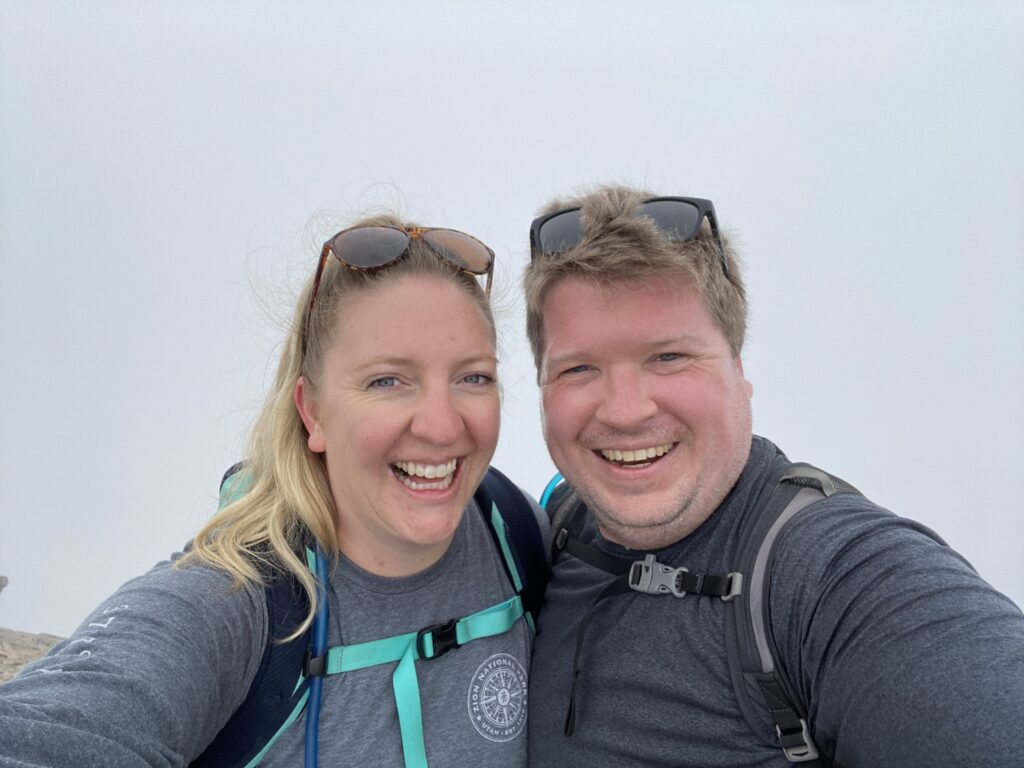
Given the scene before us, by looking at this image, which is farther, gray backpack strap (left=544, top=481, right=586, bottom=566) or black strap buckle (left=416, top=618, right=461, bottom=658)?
gray backpack strap (left=544, top=481, right=586, bottom=566)

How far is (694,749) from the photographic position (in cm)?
155

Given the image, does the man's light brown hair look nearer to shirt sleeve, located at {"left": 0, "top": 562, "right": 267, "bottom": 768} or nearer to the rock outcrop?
shirt sleeve, located at {"left": 0, "top": 562, "right": 267, "bottom": 768}

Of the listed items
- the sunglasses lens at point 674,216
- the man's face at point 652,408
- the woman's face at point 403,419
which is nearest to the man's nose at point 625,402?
the man's face at point 652,408

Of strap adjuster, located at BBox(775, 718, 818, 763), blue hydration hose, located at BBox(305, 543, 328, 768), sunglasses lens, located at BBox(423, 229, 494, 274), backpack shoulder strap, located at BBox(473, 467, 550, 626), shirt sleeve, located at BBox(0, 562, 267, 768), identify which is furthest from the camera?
backpack shoulder strap, located at BBox(473, 467, 550, 626)

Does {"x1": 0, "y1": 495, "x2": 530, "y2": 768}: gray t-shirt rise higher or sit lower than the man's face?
lower

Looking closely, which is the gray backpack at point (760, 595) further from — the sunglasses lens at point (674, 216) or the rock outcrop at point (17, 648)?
the rock outcrop at point (17, 648)

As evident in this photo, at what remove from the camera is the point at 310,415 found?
1967mm

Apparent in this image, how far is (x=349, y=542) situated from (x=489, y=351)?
73cm

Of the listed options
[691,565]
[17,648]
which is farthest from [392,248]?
[17,648]

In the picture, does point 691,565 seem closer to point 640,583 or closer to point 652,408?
point 640,583

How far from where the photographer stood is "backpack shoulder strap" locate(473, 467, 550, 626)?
209 centimetres

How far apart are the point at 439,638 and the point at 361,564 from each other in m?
0.32

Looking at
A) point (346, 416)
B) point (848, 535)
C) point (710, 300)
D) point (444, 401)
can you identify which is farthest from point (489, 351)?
point (848, 535)

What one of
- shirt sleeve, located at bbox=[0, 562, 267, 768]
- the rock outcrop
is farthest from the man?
the rock outcrop
